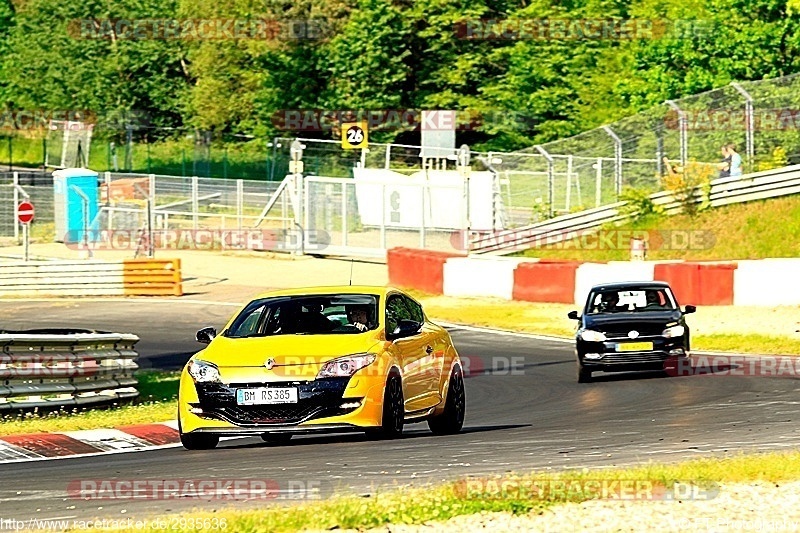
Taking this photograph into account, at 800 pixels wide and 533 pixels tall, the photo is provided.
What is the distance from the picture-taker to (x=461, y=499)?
9961mm

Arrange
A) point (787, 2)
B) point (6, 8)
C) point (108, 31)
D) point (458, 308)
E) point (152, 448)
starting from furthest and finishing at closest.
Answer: point (6, 8)
point (108, 31)
point (787, 2)
point (458, 308)
point (152, 448)

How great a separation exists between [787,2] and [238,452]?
43.3 meters

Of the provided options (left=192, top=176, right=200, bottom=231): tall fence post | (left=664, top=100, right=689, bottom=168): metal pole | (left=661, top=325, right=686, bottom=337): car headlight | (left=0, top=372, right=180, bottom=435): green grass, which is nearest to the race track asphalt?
(left=661, top=325, right=686, bottom=337): car headlight

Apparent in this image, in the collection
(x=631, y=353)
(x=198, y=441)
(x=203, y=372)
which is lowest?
(x=198, y=441)

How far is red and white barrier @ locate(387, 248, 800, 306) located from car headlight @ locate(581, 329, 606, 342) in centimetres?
973

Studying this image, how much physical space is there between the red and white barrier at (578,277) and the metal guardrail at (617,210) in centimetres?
491

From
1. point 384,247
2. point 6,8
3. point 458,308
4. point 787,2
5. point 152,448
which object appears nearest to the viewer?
point 152,448

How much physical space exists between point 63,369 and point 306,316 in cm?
496

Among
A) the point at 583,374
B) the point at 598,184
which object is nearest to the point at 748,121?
the point at 598,184

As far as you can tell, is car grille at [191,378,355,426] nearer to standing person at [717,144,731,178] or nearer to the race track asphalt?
the race track asphalt

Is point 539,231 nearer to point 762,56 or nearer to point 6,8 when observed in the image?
point 762,56

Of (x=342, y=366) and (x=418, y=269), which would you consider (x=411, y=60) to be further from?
(x=342, y=366)

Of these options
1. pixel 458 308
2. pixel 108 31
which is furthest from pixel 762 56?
pixel 108 31

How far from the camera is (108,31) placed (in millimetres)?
87875
